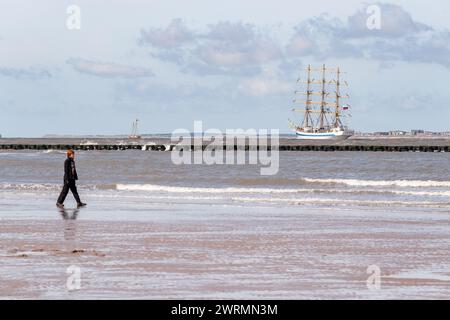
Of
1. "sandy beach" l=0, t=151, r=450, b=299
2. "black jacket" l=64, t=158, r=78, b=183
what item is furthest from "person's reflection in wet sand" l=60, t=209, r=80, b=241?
"black jacket" l=64, t=158, r=78, b=183

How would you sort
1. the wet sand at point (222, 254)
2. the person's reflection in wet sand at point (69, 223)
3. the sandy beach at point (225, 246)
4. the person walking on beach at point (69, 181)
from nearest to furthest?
the wet sand at point (222, 254), the sandy beach at point (225, 246), the person's reflection in wet sand at point (69, 223), the person walking on beach at point (69, 181)

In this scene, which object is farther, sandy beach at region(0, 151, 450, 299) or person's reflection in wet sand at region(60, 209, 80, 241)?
person's reflection in wet sand at region(60, 209, 80, 241)

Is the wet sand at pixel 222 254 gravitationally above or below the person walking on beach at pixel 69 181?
below

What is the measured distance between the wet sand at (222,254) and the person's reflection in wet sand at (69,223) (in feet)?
0.13

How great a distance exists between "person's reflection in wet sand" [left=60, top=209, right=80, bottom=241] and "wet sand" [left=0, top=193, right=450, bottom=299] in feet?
0.13

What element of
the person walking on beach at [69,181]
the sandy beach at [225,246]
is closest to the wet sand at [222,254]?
the sandy beach at [225,246]

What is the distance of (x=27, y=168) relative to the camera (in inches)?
2370

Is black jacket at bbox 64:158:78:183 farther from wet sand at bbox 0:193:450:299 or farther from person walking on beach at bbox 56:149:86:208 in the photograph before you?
wet sand at bbox 0:193:450:299

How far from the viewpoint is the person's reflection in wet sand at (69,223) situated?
19.2m

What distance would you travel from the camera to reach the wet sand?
42.7 ft

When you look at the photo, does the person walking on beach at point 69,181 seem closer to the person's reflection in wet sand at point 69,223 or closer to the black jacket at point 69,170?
the black jacket at point 69,170

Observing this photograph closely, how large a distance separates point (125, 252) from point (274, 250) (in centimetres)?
269

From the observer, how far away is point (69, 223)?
72.7 ft
